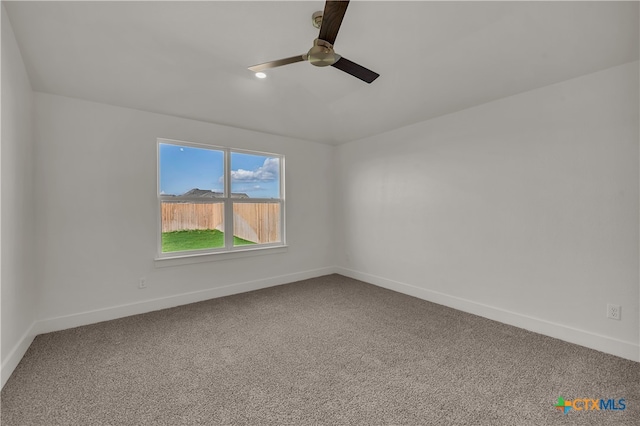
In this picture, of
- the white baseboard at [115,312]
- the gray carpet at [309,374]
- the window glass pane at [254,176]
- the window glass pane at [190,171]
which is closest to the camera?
the gray carpet at [309,374]

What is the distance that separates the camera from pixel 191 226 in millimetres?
3719

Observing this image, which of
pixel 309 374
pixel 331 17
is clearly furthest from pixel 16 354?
pixel 331 17

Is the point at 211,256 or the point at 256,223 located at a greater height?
the point at 256,223

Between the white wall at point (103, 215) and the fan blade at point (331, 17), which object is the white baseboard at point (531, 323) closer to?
the white wall at point (103, 215)

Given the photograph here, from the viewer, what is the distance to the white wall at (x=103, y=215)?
2783 millimetres

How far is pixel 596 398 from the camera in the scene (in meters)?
1.80

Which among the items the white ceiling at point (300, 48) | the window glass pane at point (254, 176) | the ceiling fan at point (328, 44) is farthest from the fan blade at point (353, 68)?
the window glass pane at point (254, 176)

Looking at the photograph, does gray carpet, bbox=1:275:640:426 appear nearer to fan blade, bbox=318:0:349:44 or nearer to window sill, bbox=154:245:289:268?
window sill, bbox=154:245:289:268

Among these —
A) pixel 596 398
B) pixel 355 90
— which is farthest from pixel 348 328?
pixel 355 90

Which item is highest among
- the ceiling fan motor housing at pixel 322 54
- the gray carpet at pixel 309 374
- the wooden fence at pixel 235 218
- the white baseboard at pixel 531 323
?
the ceiling fan motor housing at pixel 322 54

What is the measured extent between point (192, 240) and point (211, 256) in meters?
0.32

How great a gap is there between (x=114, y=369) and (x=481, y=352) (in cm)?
289

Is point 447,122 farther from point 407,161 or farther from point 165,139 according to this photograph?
point 165,139

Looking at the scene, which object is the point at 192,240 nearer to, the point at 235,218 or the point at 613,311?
the point at 235,218
